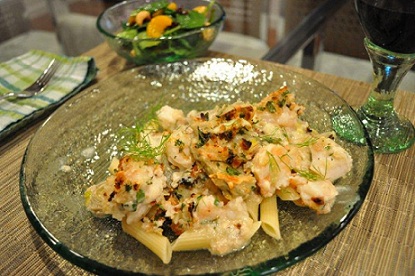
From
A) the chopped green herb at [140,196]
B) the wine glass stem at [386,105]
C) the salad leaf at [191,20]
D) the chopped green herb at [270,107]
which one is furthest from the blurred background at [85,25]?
the chopped green herb at [140,196]

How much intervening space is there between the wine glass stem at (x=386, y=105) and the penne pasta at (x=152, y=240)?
2.17ft

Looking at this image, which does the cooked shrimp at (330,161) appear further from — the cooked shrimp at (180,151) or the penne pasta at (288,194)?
the cooked shrimp at (180,151)

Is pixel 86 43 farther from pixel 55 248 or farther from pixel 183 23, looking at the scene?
pixel 55 248

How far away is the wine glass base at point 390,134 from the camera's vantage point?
1.09 meters

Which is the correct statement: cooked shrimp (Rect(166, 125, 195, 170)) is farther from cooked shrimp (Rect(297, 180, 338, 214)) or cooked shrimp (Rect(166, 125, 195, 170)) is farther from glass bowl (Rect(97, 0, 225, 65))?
glass bowl (Rect(97, 0, 225, 65))

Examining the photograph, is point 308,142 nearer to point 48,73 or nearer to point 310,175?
point 310,175

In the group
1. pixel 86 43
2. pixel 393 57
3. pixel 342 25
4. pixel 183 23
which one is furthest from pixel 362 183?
pixel 86 43

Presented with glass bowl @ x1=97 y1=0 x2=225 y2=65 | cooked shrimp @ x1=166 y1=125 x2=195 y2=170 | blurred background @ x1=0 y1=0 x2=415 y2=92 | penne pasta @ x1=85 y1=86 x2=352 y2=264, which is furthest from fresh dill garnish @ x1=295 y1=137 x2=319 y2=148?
blurred background @ x1=0 y1=0 x2=415 y2=92

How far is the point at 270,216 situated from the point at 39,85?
1003 millimetres

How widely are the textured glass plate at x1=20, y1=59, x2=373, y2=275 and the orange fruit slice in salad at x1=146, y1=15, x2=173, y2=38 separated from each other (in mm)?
208

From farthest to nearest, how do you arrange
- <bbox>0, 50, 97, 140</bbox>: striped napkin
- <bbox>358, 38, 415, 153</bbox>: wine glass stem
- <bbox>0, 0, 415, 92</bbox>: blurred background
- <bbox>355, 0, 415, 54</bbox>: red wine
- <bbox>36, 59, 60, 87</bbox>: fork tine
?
<bbox>0, 0, 415, 92</bbox>: blurred background
<bbox>36, 59, 60, 87</bbox>: fork tine
<bbox>0, 50, 97, 140</bbox>: striped napkin
<bbox>358, 38, 415, 153</bbox>: wine glass stem
<bbox>355, 0, 415, 54</bbox>: red wine

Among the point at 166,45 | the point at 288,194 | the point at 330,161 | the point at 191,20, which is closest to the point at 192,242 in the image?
the point at 288,194

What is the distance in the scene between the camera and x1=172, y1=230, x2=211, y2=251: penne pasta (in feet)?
2.49

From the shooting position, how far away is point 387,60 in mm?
1082
